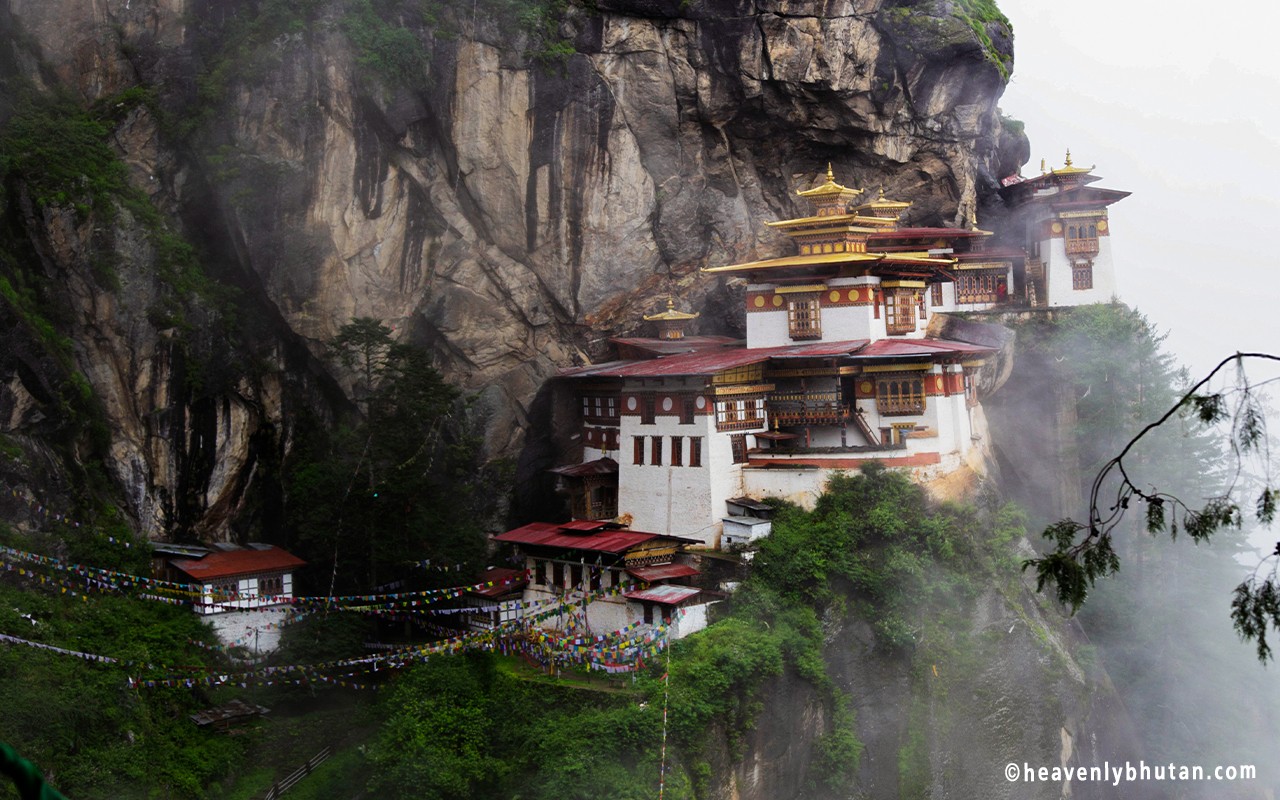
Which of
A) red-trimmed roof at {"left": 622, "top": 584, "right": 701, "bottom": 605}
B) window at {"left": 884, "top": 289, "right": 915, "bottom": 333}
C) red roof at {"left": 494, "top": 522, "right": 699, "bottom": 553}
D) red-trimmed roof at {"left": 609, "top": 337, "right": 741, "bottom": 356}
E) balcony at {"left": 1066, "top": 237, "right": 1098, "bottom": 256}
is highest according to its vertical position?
balcony at {"left": 1066, "top": 237, "right": 1098, "bottom": 256}

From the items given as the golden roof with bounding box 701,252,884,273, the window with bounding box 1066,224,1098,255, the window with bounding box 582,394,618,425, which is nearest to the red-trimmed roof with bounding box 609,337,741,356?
Result: the window with bounding box 582,394,618,425

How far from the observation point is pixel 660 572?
89.0 feet

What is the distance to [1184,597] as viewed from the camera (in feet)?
116

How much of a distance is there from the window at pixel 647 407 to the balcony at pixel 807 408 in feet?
9.87

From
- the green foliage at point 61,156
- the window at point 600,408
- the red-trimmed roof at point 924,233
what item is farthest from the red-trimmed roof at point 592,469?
the green foliage at point 61,156

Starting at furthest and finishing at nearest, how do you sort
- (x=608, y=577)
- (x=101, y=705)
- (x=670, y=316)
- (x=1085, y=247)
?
(x=1085, y=247)
(x=670, y=316)
(x=608, y=577)
(x=101, y=705)

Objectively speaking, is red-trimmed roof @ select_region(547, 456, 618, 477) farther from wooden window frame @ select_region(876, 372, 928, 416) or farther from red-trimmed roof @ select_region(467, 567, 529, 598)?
wooden window frame @ select_region(876, 372, 928, 416)

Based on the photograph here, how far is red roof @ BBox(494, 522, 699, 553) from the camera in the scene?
2742cm

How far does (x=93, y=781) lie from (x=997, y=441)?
81.5ft

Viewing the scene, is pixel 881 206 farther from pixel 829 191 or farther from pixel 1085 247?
pixel 1085 247

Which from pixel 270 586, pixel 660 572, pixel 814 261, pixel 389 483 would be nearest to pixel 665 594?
pixel 660 572

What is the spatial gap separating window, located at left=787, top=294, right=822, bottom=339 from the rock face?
4.17 m

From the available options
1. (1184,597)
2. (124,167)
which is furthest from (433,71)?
(1184,597)

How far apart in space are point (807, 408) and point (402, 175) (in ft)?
38.2
